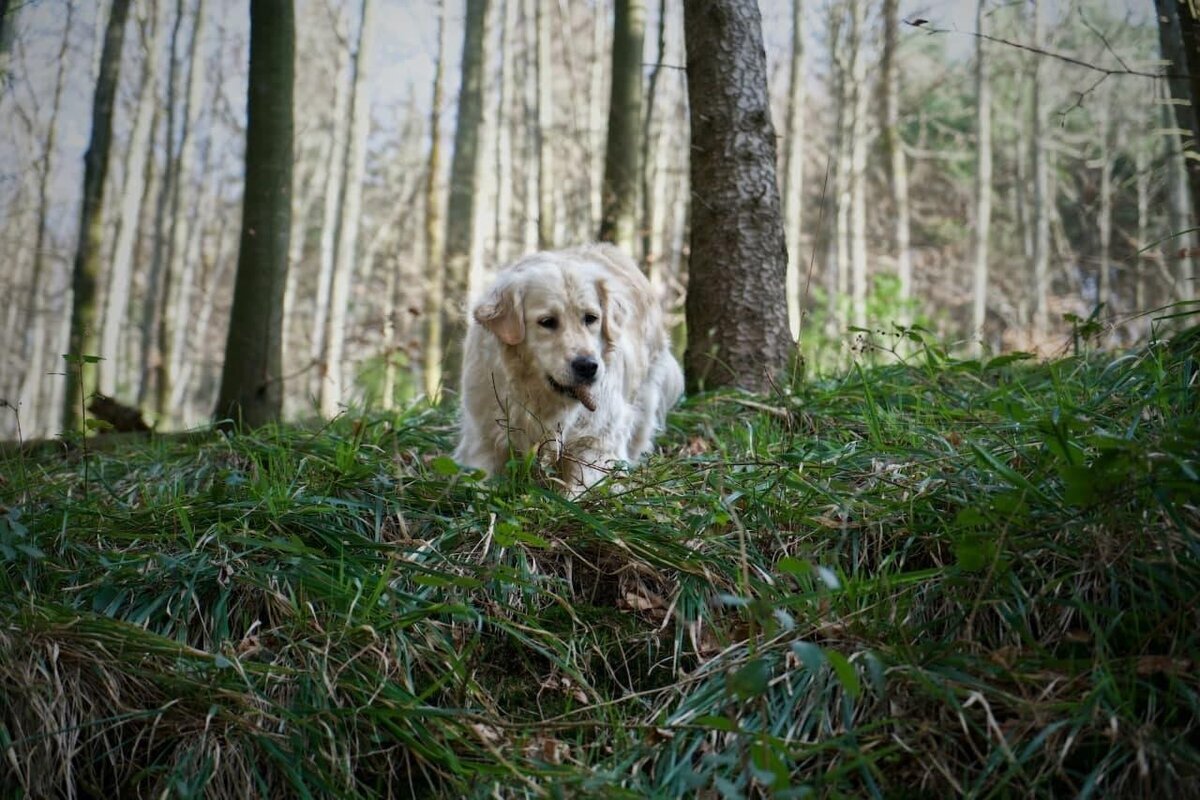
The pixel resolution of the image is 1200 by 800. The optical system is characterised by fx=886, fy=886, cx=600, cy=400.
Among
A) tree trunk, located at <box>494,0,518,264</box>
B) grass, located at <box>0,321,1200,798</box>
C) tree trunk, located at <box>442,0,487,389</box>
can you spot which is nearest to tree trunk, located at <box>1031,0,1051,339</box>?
tree trunk, located at <box>494,0,518,264</box>

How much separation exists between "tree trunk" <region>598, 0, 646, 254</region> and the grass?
15.1 ft

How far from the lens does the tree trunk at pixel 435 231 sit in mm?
11539

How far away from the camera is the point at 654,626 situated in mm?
2586

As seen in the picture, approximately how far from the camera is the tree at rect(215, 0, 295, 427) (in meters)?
4.91

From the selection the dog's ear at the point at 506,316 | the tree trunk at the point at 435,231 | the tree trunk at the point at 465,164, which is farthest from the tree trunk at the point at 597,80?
the dog's ear at the point at 506,316

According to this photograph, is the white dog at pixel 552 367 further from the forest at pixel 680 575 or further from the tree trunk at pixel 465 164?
the tree trunk at pixel 465 164

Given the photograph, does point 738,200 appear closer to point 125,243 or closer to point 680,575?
point 680,575

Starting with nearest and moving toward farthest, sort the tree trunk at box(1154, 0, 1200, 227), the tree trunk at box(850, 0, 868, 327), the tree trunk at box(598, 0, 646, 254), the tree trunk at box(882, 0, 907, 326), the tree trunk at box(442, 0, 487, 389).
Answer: the tree trunk at box(1154, 0, 1200, 227)
the tree trunk at box(598, 0, 646, 254)
the tree trunk at box(442, 0, 487, 389)
the tree trunk at box(882, 0, 907, 326)
the tree trunk at box(850, 0, 868, 327)

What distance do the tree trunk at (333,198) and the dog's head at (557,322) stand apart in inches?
487

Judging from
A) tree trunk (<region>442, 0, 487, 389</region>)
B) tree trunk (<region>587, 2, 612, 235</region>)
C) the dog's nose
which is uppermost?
tree trunk (<region>587, 2, 612, 235</region>)

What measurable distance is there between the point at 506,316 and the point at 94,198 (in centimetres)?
689

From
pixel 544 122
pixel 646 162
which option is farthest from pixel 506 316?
pixel 544 122

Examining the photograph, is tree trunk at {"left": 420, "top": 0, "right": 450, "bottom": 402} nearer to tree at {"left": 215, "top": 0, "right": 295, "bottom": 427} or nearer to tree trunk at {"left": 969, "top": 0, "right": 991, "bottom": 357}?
tree at {"left": 215, "top": 0, "right": 295, "bottom": 427}

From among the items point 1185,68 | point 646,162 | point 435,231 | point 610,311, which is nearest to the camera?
point 1185,68
